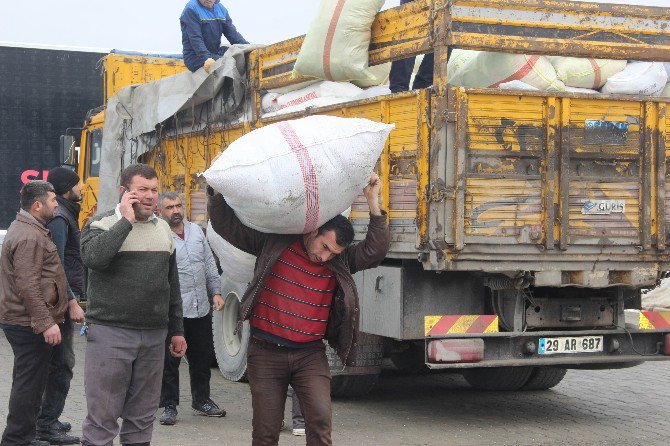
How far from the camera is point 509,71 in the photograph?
320 inches

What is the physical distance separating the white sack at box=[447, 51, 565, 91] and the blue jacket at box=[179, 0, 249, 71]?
3.32 m

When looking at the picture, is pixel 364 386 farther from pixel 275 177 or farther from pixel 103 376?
pixel 275 177

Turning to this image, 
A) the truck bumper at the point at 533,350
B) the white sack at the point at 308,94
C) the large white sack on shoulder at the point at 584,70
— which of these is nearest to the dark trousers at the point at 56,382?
the truck bumper at the point at 533,350

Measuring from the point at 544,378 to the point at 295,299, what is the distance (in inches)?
192

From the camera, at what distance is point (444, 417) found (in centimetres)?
873

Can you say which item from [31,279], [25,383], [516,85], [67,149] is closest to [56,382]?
[25,383]

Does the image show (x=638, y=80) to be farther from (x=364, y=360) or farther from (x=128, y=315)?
(x=128, y=315)

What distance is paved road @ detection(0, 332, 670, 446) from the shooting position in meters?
7.81

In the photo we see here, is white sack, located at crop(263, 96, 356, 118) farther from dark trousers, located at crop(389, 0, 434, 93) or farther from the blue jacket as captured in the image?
the blue jacket

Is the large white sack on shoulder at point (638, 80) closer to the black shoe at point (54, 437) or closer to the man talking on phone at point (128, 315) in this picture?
the man talking on phone at point (128, 315)

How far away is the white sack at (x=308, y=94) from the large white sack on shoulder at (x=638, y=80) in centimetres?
184

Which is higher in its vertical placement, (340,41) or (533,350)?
(340,41)

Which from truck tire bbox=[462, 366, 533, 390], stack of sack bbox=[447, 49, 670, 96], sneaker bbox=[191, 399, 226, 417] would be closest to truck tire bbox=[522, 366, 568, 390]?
truck tire bbox=[462, 366, 533, 390]

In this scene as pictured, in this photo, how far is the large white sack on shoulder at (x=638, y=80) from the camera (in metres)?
8.28
